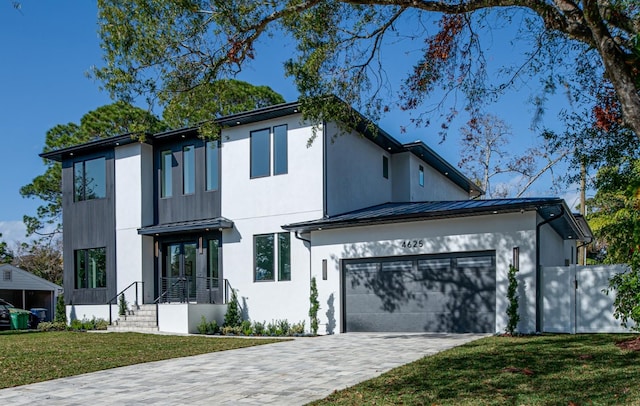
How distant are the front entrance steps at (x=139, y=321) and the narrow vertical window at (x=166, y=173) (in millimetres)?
4101

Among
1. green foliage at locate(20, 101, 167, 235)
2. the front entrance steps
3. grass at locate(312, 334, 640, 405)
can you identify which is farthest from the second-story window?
green foliage at locate(20, 101, 167, 235)

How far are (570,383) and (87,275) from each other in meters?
18.9

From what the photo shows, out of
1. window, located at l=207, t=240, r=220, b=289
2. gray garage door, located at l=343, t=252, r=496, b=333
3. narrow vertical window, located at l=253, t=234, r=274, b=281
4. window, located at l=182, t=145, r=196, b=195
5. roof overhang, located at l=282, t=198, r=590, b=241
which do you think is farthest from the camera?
window, located at l=182, t=145, r=196, b=195

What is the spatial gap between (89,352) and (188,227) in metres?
6.68

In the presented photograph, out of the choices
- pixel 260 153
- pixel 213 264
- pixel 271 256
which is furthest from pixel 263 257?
pixel 260 153

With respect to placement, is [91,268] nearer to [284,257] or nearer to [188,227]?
[188,227]

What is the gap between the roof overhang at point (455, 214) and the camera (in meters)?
13.6

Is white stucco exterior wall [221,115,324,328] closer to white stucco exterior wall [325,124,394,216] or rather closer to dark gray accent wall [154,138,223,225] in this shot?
white stucco exterior wall [325,124,394,216]

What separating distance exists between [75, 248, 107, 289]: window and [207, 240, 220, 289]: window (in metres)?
4.80

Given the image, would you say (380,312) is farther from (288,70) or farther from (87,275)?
(87,275)

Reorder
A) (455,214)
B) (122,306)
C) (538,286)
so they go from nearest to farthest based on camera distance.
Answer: (538,286), (455,214), (122,306)

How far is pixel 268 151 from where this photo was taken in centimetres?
1794

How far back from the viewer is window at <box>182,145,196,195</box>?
1962 centimetres

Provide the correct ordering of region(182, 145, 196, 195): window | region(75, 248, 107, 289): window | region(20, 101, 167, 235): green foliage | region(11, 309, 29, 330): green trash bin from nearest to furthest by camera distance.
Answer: region(182, 145, 196, 195): window → region(75, 248, 107, 289): window → region(11, 309, 29, 330): green trash bin → region(20, 101, 167, 235): green foliage
